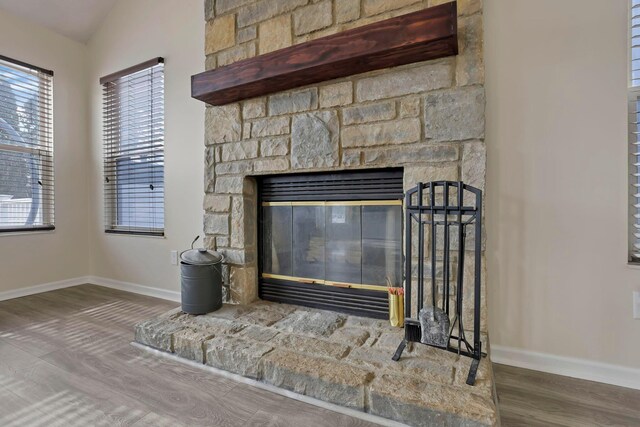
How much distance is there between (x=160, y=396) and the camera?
1.50m

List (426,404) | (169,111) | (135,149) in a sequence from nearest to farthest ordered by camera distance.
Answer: (426,404)
(169,111)
(135,149)

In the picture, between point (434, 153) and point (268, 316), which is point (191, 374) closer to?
point (268, 316)

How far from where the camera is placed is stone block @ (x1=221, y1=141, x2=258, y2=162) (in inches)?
90.3

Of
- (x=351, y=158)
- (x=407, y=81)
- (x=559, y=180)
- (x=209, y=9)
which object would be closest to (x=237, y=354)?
(x=351, y=158)

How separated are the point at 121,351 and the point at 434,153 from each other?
226 centimetres

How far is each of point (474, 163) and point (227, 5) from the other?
2.13 meters

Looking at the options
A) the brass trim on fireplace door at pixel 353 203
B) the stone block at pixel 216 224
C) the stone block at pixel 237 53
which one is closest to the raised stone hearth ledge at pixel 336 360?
the stone block at pixel 216 224

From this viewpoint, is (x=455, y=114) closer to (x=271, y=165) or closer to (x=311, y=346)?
(x=271, y=165)

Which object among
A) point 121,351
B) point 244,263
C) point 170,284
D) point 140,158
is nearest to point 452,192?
point 244,263

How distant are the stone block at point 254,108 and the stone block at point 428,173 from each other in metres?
1.14

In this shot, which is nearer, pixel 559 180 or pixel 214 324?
pixel 559 180

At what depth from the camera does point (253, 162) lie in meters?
2.29

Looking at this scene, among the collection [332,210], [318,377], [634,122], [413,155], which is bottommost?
[318,377]

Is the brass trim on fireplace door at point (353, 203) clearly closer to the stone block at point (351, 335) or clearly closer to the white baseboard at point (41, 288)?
the stone block at point (351, 335)
